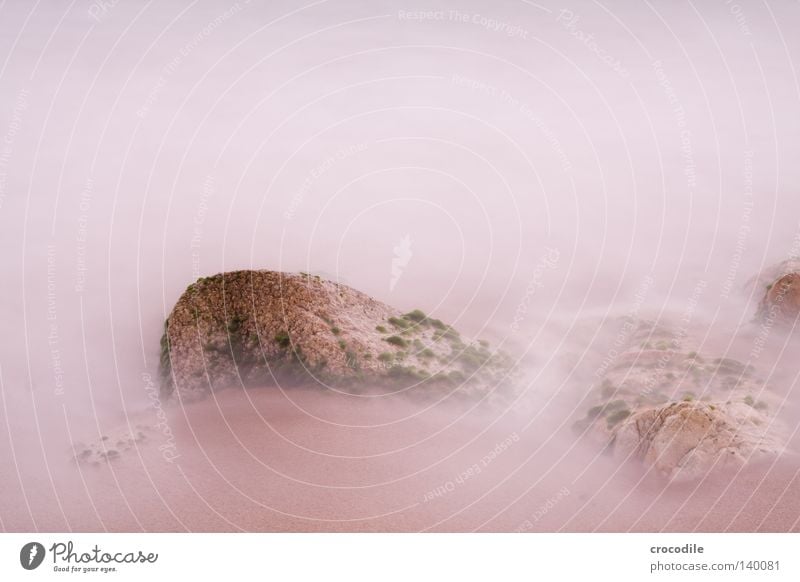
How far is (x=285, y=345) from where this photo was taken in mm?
14766

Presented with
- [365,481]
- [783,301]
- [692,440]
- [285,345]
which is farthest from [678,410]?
[285,345]

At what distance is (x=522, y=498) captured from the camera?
42.3 feet

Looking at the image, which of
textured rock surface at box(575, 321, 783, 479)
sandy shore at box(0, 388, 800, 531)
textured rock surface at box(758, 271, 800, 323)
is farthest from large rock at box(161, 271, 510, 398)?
textured rock surface at box(758, 271, 800, 323)

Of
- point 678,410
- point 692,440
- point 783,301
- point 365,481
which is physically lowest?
point 365,481

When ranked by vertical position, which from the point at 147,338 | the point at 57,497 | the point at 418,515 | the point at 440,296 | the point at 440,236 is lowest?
the point at 57,497

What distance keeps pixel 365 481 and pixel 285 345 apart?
2.82m

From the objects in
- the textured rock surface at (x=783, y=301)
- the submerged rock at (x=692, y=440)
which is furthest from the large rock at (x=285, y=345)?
the textured rock surface at (x=783, y=301)

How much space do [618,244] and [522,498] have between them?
9.88m

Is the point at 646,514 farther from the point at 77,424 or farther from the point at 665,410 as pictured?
the point at 77,424

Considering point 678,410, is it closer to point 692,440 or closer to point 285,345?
point 692,440

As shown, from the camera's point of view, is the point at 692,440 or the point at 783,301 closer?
the point at 692,440

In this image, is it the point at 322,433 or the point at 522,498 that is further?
the point at 322,433

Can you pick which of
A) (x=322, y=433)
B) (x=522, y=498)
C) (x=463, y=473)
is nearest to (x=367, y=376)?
(x=322, y=433)

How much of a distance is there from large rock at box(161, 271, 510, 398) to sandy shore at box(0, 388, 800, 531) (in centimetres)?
38
